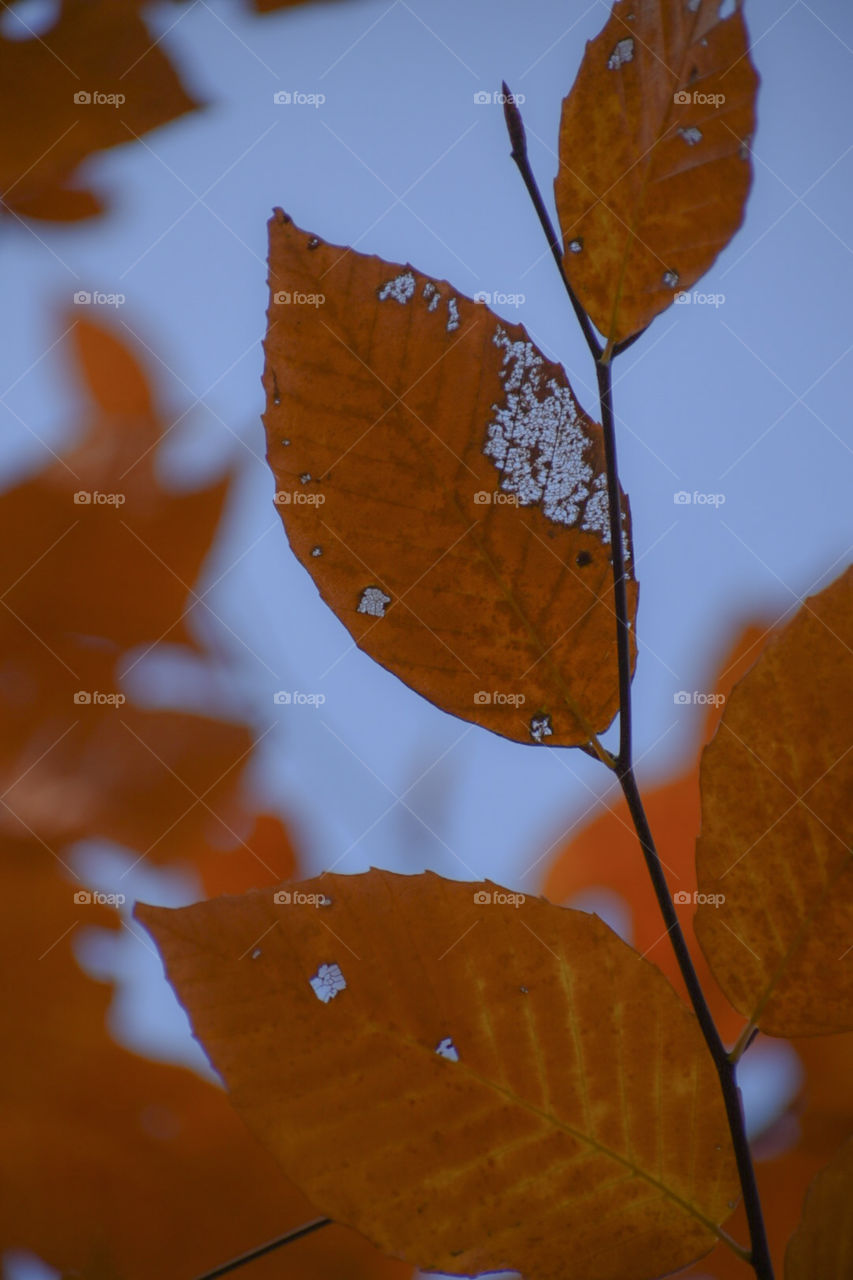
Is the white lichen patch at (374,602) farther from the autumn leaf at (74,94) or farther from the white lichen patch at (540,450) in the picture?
the autumn leaf at (74,94)

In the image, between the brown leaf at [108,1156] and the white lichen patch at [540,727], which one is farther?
the brown leaf at [108,1156]

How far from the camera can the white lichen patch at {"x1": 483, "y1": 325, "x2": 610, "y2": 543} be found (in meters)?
0.21

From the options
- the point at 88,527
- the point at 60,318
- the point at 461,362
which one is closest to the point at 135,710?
the point at 88,527

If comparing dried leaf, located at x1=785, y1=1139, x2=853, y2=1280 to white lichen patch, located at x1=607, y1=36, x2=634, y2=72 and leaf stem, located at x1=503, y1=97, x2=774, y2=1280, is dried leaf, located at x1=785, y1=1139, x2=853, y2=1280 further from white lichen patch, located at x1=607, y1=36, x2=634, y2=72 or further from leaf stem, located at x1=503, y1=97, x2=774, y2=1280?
white lichen patch, located at x1=607, y1=36, x2=634, y2=72

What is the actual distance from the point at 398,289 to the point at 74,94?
0.40 meters

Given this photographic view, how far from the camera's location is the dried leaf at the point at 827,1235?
205mm

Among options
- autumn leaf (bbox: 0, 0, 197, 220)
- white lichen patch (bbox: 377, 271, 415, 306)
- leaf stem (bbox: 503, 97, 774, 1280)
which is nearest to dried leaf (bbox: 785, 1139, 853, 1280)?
leaf stem (bbox: 503, 97, 774, 1280)

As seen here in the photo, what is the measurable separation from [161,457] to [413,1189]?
15.6 inches

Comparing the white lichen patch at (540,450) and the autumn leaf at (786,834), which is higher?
the white lichen patch at (540,450)

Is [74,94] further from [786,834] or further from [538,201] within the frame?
[786,834]

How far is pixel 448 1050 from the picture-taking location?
0.64 ft

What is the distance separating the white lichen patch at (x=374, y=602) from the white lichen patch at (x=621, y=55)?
143 millimetres

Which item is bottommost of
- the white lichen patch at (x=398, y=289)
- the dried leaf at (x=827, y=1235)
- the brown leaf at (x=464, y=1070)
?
the dried leaf at (x=827, y=1235)

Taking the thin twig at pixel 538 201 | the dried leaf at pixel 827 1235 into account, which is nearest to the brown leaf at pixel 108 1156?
the dried leaf at pixel 827 1235
